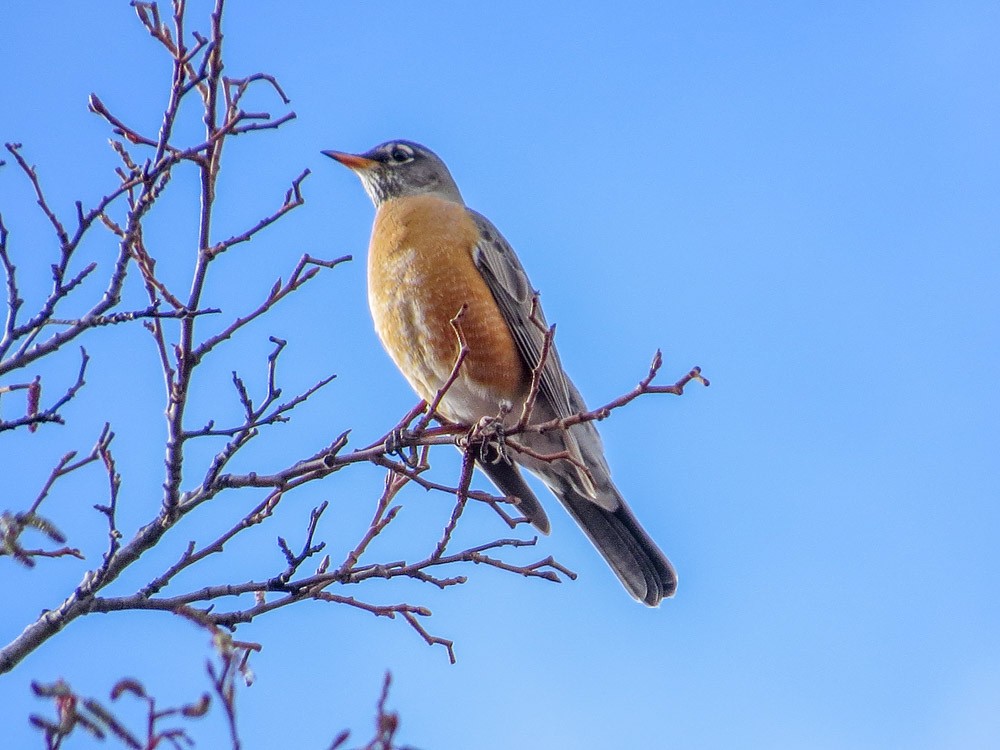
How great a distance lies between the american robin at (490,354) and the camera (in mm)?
5727

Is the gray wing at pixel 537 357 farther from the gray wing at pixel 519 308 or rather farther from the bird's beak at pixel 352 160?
the bird's beak at pixel 352 160

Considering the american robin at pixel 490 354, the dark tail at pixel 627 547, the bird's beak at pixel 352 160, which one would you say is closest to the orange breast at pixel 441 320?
the american robin at pixel 490 354

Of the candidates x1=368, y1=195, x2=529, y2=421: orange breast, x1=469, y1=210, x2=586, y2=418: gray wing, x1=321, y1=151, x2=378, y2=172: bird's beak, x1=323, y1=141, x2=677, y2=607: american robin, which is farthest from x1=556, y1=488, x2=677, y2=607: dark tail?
x1=321, y1=151, x2=378, y2=172: bird's beak

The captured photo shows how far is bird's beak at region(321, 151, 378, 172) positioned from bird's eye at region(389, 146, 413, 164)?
0.45 ft

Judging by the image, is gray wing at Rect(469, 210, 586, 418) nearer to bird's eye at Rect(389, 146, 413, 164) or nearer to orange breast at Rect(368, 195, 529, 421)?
orange breast at Rect(368, 195, 529, 421)

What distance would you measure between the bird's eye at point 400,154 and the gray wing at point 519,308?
1286 millimetres

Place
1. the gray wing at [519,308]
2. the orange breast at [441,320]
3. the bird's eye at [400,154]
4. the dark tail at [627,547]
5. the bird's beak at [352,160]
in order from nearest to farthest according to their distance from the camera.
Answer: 1. the orange breast at [441,320]
2. the gray wing at [519,308]
3. the dark tail at [627,547]
4. the bird's beak at [352,160]
5. the bird's eye at [400,154]

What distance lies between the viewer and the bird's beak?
709 centimetres

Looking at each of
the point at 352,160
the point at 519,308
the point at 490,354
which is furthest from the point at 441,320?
the point at 352,160

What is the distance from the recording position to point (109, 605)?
132 inches

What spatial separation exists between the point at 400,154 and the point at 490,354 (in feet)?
7.08

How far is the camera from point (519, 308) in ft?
19.5

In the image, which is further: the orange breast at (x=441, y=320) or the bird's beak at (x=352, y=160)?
the bird's beak at (x=352, y=160)

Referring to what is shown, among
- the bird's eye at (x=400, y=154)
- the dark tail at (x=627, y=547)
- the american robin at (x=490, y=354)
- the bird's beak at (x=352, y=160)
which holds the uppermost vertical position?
the bird's eye at (x=400, y=154)
